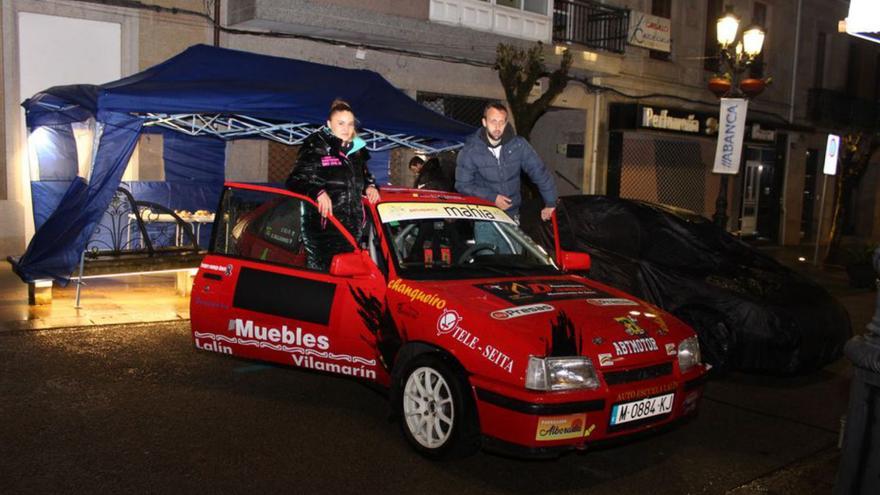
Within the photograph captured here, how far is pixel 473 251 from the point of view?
5559 mm

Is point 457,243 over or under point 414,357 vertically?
over

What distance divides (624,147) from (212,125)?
11.0 m

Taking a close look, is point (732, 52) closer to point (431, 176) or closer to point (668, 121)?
point (431, 176)

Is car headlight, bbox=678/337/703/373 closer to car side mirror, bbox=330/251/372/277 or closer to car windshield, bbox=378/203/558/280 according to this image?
car windshield, bbox=378/203/558/280

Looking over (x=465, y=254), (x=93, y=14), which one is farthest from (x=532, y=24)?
(x=465, y=254)

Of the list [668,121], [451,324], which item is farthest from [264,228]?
[668,121]

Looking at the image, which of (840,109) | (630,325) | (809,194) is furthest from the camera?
(809,194)

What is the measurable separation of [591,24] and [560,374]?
1511 centimetres

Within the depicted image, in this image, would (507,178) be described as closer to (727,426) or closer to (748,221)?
(727,426)

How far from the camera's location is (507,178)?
6707 millimetres

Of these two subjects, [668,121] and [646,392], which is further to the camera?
[668,121]

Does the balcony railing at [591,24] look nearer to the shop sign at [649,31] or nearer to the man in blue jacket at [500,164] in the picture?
the shop sign at [649,31]

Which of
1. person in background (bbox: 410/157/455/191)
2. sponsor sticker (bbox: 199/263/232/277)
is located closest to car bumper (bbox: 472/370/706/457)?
sponsor sticker (bbox: 199/263/232/277)

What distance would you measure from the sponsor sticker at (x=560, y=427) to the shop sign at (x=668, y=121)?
14918 mm
